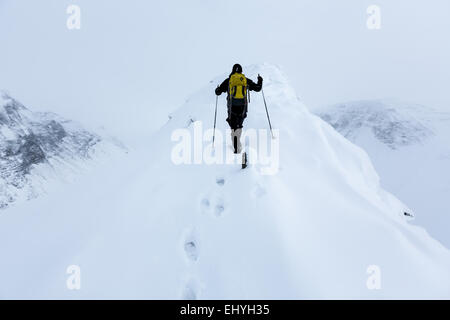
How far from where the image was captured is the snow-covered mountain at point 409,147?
65062 mm

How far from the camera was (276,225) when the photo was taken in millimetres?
5922

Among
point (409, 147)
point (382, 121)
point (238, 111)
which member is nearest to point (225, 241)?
point (238, 111)

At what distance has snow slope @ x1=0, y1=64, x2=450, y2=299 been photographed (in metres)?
5.14

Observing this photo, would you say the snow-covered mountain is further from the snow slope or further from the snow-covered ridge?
the snow slope

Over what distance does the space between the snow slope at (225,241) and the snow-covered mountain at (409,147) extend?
59.6 meters

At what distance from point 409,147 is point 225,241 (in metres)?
114

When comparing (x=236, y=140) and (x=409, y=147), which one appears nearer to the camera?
(x=236, y=140)

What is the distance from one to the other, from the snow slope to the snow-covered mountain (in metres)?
59.6

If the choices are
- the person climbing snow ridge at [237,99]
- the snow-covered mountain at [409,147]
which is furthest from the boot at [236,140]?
the snow-covered mountain at [409,147]

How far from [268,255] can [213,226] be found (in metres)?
1.56

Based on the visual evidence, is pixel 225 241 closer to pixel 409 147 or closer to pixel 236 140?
pixel 236 140

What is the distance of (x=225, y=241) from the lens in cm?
589
